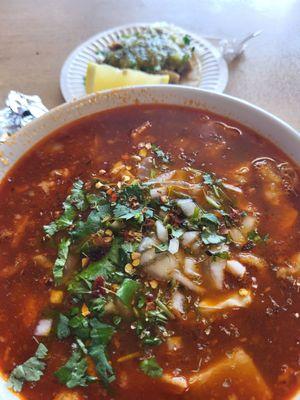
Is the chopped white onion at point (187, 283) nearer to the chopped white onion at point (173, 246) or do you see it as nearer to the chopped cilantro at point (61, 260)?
the chopped white onion at point (173, 246)

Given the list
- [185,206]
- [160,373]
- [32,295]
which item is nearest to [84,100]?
[185,206]

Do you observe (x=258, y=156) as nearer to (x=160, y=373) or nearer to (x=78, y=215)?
(x=78, y=215)

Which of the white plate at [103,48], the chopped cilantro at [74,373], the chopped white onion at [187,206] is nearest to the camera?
the chopped cilantro at [74,373]

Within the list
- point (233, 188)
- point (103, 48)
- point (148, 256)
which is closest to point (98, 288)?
point (148, 256)

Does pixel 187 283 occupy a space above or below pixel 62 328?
above

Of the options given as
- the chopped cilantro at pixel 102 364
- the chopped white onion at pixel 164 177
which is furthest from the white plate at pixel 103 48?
the chopped cilantro at pixel 102 364

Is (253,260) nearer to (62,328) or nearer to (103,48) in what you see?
(62,328)

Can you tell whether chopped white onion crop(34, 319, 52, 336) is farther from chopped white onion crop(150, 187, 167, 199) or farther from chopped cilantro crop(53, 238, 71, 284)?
chopped white onion crop(150, 187, 167, 199)
